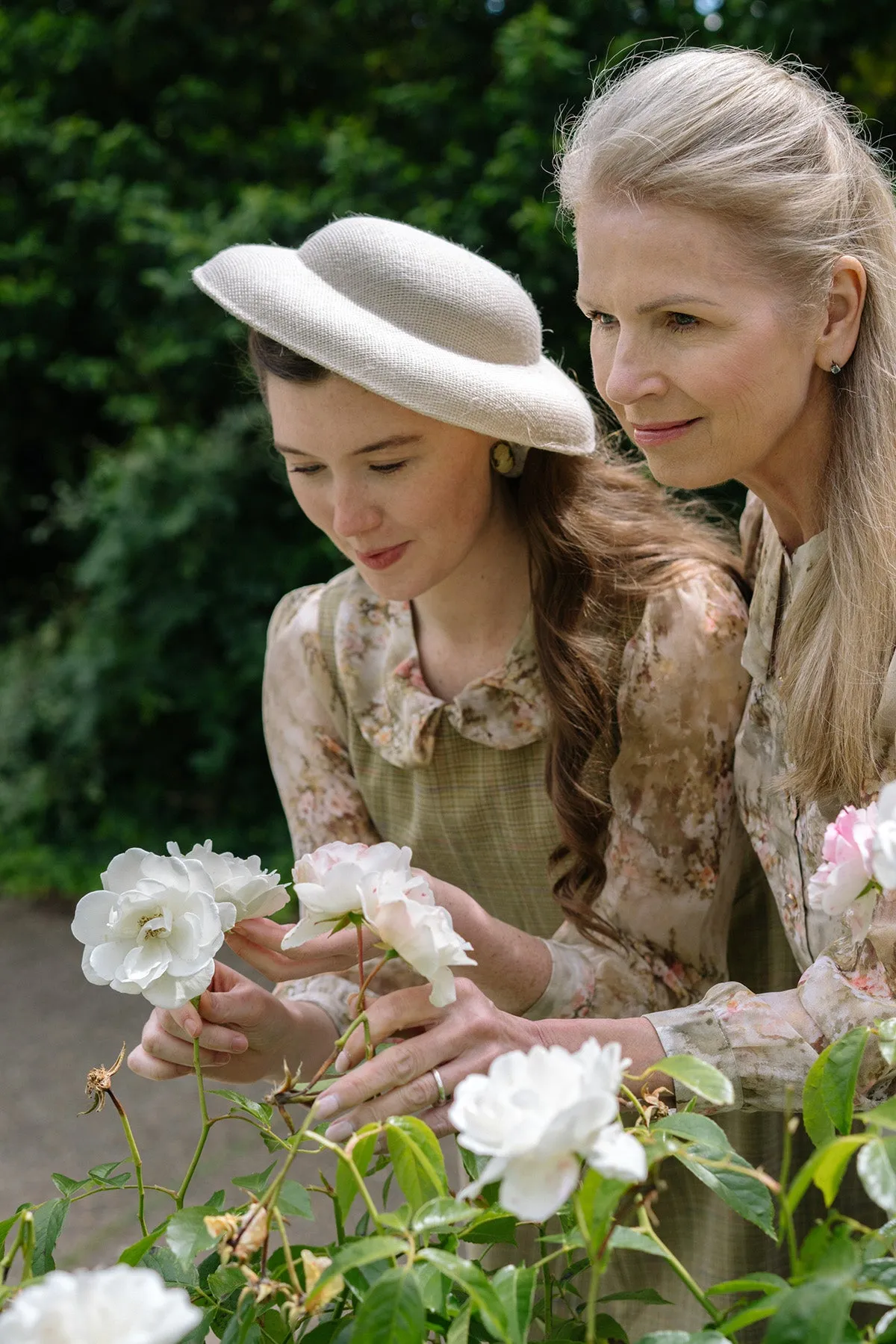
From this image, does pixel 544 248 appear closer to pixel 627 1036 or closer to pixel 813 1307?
pixel 627 1036

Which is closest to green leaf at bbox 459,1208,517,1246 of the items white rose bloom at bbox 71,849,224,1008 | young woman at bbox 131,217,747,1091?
white rose bloom at bbox 71,849,224,1008

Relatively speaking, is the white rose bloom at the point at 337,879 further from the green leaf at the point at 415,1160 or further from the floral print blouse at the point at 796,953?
the floral print blouse at the point at 796,953

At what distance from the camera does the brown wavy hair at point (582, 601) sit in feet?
5.76

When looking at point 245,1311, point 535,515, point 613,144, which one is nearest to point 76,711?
point 535,515

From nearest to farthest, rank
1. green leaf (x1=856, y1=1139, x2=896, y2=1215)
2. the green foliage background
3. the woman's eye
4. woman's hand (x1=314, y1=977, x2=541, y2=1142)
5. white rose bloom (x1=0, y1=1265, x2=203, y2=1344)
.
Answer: white rose bloom (x1=0, y1=1265, x2=203, y2=1344) → green leaf (x1=856, y1=1139, x2=896, y2=1215) → woman's hand (x1=314, y1=977, x2=541, y2=1142) → the woman's eye → the green foliage background

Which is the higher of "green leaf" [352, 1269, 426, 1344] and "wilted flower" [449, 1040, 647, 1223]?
"wilted flower" [449, 1040, 647, 1223]

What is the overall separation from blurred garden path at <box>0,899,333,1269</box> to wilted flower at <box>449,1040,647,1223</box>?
7.69 ft

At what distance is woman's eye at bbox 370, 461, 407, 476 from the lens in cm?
169

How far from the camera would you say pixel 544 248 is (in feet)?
14.1

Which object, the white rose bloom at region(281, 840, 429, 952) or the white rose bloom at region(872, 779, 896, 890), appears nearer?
the white rose bloom at region(872, 779, 896, 890)

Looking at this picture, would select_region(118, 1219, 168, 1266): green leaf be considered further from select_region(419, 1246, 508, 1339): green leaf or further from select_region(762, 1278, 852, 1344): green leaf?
select_region(762, 1278, 852, 1344): green leaf

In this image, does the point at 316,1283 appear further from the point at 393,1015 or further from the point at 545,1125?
the point at 393,1015

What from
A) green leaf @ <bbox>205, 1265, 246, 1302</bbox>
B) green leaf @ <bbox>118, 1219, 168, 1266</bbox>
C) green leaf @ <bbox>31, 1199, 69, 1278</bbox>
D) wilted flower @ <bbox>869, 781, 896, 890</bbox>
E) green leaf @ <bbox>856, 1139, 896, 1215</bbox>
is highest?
wilted flower @ <bbox>869, 781, 896, 890</bbox>

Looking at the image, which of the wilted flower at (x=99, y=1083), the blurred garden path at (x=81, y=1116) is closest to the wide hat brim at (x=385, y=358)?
the wilted flower at (x=99, y=1083)
